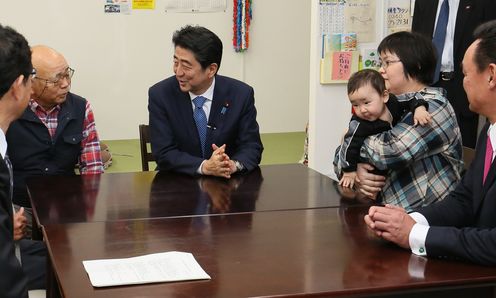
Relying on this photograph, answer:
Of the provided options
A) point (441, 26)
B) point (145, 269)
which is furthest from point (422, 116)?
point (441, 26)

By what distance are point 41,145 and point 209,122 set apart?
0.79 meters

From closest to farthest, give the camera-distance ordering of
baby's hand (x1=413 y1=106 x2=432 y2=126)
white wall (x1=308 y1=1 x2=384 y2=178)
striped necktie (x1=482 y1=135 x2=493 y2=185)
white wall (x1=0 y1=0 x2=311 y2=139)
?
striped necktie (x1=482 y1=135 x2=493 y2=185), baby's hand (x1=413 y1=106 x2=432 y2=126), white wall (x1=308 y1=1 x2=384 y2=178), white wall (x1=0 y1=0 x2=311 y2=139)

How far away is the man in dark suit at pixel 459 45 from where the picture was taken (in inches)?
170

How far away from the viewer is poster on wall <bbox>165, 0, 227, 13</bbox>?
6.87 metres

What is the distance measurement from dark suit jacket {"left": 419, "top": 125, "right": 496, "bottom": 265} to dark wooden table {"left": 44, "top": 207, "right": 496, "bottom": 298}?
0.12 ft

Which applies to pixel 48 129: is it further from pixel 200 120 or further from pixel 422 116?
pixel 422 116

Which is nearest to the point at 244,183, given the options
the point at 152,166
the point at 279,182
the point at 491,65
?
the point at 279,182

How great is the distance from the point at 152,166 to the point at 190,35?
2803 millimetres

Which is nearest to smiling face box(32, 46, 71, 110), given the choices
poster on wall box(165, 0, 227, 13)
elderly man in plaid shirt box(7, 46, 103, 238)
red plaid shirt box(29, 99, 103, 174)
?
elderly man in plaid shirt box(7, 46, 103, 238)

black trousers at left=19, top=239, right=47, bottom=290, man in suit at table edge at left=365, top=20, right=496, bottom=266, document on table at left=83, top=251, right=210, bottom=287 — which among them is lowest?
black trousers at left=19, top=239, right=47, bottom=290

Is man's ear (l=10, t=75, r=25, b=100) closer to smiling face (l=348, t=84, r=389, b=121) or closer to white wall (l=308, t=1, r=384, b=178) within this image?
smiling face (l=348, t=84, r=389, b=121)

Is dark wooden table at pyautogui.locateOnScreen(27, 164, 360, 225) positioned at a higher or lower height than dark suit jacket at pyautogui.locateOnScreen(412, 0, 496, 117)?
lower

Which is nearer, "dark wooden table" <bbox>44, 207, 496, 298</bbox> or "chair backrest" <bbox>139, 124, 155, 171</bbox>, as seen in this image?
"dark wooden table" <bbox>44, 207, 496, 298</bbox>

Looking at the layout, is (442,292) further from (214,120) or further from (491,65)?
(214,120)
